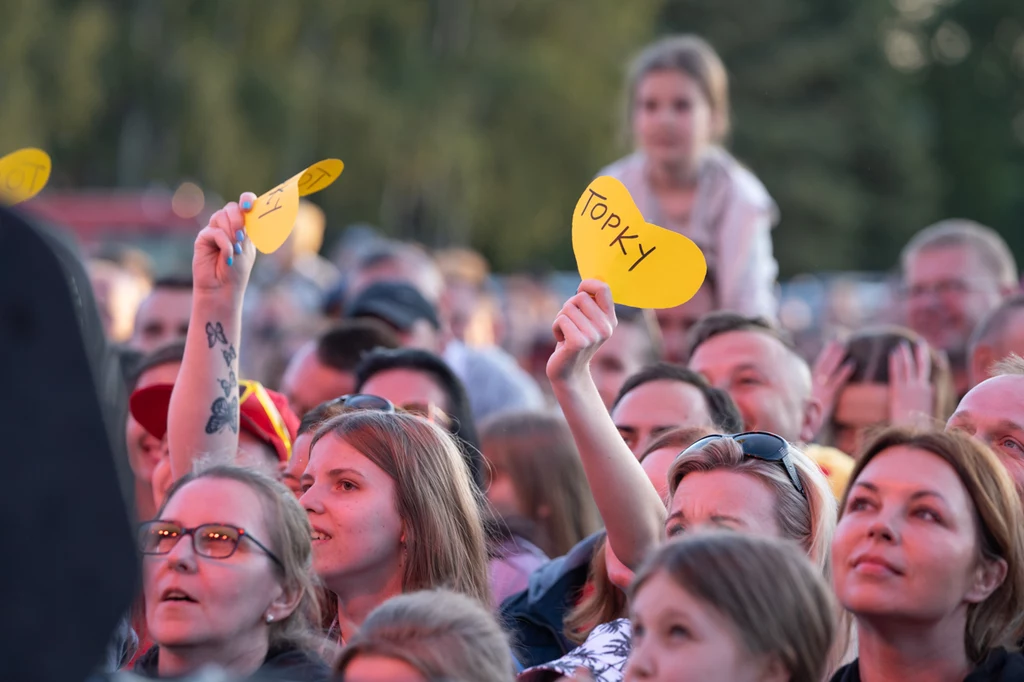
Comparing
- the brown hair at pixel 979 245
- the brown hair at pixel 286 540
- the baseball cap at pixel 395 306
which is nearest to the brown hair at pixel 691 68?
the brown hair at pixel 979 245

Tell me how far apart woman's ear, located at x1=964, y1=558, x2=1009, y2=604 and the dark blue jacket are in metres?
1.24

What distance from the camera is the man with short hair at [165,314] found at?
6484 millimetres

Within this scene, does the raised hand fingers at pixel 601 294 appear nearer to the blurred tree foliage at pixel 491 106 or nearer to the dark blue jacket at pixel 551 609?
the dark blue jacket at pixel 551 609

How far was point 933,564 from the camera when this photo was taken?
2697mm

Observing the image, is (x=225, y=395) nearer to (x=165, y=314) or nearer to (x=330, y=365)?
(x=330, y=365)

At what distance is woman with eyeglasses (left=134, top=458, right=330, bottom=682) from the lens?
2977mm

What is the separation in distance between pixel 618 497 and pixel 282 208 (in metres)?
1.07

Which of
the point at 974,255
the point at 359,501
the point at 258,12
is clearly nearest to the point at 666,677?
the point at 359,501

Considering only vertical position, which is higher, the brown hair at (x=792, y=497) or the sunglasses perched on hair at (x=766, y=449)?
the sunglasses perched on hair at (x=766, y=449)

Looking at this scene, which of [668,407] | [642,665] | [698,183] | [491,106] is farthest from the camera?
[491,106]

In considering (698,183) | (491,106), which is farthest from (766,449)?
(491,106)

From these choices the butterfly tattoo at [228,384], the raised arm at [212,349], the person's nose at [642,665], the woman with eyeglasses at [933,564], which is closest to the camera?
the person's nose at [642,665]

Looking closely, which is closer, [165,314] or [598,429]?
[598,429]

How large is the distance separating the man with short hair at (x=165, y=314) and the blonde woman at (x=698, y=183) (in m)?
2.10
